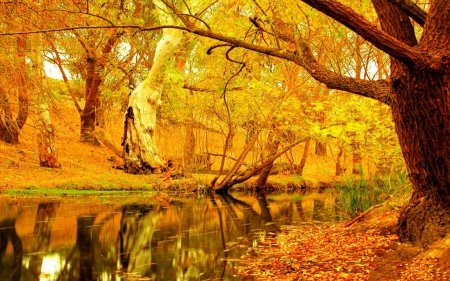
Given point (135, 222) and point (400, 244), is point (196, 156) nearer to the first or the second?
point (135, 222)

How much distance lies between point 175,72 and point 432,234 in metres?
10.1

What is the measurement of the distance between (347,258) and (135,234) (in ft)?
11.1

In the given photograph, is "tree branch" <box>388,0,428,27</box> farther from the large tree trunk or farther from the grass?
the grass

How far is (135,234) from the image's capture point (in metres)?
6.93

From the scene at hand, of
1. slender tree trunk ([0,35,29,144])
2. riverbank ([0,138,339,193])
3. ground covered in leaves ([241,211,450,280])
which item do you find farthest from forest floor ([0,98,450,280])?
slender tree trunk ([0,35,29,144])

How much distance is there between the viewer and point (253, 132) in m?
13.1

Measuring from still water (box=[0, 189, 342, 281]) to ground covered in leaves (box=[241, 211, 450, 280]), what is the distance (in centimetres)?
34

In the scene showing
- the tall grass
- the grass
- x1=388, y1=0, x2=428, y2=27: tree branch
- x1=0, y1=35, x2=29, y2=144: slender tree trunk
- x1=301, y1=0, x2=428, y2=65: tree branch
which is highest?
x1=0, y1=35, x2=29, y2=144: slender tree trunk

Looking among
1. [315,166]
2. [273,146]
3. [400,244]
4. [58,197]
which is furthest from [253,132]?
[400,244]

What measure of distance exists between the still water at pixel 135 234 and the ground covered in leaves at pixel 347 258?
13.5 inches

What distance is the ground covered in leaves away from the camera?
13.3 ft

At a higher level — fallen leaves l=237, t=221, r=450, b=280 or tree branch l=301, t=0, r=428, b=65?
tree branch l=301, t=0, r=428, b=65

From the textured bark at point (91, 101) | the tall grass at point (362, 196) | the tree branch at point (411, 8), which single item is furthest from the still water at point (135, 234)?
the textured bark at point (91, 101)

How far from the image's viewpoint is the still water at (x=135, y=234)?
4.84 metres
